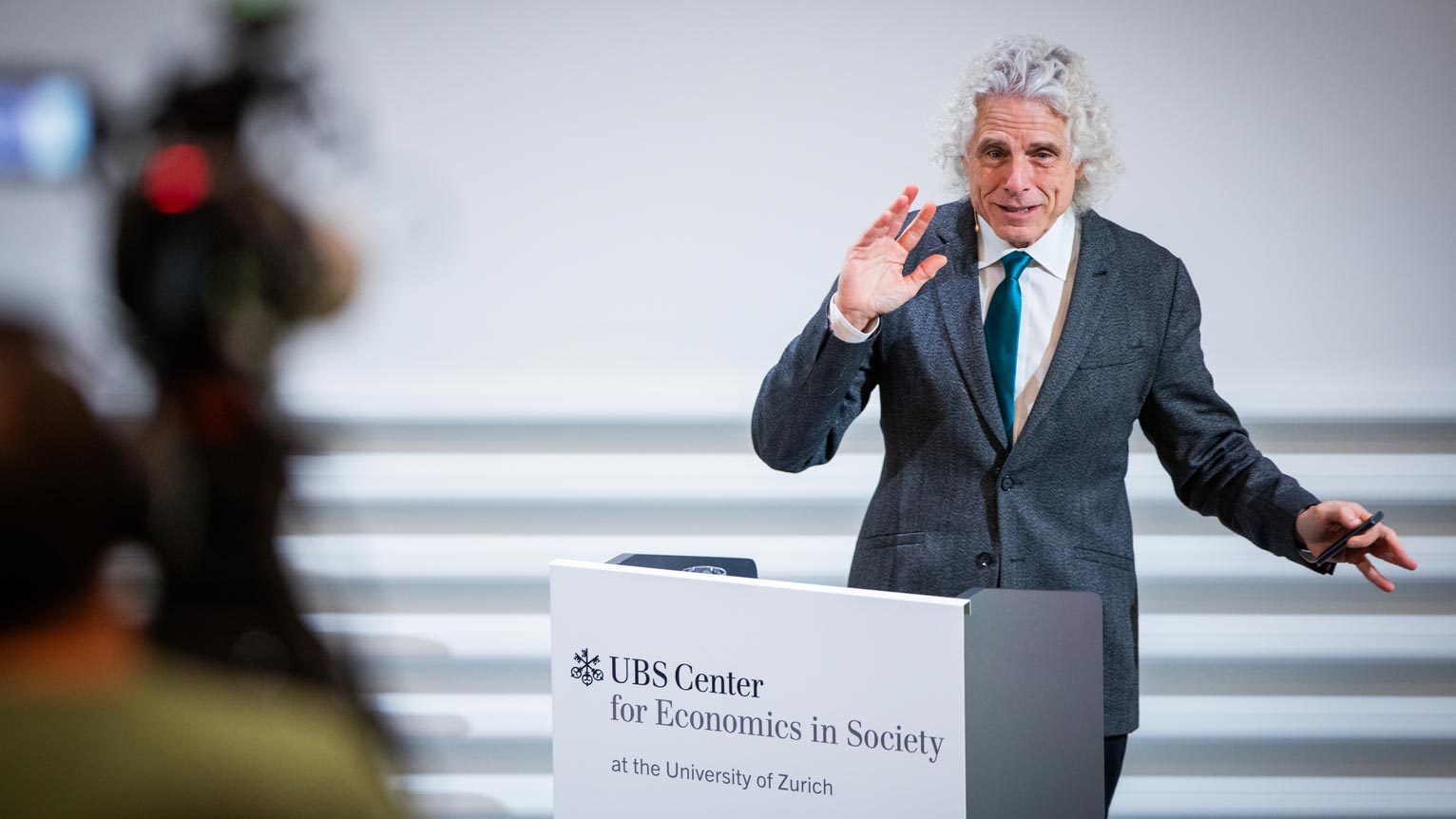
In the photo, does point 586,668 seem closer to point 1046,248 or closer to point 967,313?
point 967,313

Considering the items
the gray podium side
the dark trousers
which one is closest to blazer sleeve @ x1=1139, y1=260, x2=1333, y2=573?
the dark trousers

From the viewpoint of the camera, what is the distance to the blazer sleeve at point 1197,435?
7.19ft

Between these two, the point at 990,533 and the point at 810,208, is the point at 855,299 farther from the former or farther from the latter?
the point at 810,208

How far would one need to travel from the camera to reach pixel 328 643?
87 cm

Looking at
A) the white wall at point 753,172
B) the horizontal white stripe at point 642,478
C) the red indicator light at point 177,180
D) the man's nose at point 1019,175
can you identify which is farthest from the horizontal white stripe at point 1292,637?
the red indicator light at point 177,180

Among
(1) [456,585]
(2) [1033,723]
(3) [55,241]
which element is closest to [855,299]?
(2) [1033,723]

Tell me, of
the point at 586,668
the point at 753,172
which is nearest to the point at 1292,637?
the point at 753,172

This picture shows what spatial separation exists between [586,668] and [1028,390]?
2.91 ft

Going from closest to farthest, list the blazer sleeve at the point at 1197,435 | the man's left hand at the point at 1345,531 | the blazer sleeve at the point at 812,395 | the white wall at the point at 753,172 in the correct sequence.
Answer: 1. the man's left hand at the point at 1345,531
2. the blazer sleeve at the point at 812,395
3. the blazer sleeve at the point at 1197,435
4. the white wall at the point at 753,172

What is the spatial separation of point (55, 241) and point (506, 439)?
120cm

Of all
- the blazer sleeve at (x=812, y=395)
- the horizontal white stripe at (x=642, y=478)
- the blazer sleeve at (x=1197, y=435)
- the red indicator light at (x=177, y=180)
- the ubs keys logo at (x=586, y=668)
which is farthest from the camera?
the horizontal white stripe at (x=642, y=478)

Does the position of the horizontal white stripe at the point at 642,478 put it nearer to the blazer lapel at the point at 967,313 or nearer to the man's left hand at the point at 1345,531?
the blazer lapel at the point at 967,313

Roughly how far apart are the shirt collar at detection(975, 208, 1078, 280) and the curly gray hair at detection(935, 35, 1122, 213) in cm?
8

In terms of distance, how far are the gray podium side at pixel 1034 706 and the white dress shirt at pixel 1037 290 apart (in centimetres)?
62
